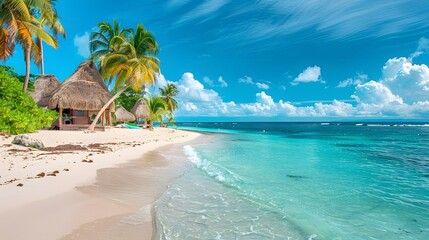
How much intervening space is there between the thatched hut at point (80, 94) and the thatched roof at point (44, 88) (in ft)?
5.28

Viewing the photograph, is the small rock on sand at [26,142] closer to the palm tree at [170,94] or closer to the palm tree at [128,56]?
the palm tree at [128,56]

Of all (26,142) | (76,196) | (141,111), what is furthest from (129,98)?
(76,196)

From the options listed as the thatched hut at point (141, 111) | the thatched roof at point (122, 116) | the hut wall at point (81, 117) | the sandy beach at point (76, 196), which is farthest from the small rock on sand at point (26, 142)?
the thatched hut at point (141, 111)

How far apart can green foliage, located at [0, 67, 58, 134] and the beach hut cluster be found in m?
3.86

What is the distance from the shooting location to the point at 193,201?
5.09m

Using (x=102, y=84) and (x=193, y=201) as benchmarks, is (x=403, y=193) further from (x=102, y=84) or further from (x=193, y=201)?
(x=102, y=84)

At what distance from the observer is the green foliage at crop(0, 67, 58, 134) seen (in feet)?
38.5

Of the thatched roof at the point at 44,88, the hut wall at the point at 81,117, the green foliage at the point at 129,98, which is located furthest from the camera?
the green foliage at the point at 129,98

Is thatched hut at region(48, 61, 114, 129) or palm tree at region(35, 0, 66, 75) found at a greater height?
palm tree at region(35, 0, 66, 75)

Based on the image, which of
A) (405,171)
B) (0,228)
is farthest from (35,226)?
(405,171)

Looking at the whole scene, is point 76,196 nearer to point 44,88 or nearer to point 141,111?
point 44,88

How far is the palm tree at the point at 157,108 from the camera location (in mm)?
33500

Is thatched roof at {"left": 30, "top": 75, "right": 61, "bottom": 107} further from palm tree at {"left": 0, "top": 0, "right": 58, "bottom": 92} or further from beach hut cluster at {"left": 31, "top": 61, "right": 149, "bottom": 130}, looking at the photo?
palm tree at {"left": 0, "top": 0, "right": 58, "bottom": 92}

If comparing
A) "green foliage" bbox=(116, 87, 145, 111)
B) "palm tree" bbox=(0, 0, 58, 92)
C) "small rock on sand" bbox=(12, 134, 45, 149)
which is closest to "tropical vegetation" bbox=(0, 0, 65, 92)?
"palm tree" bbox=(0, 0, 58, 92)
